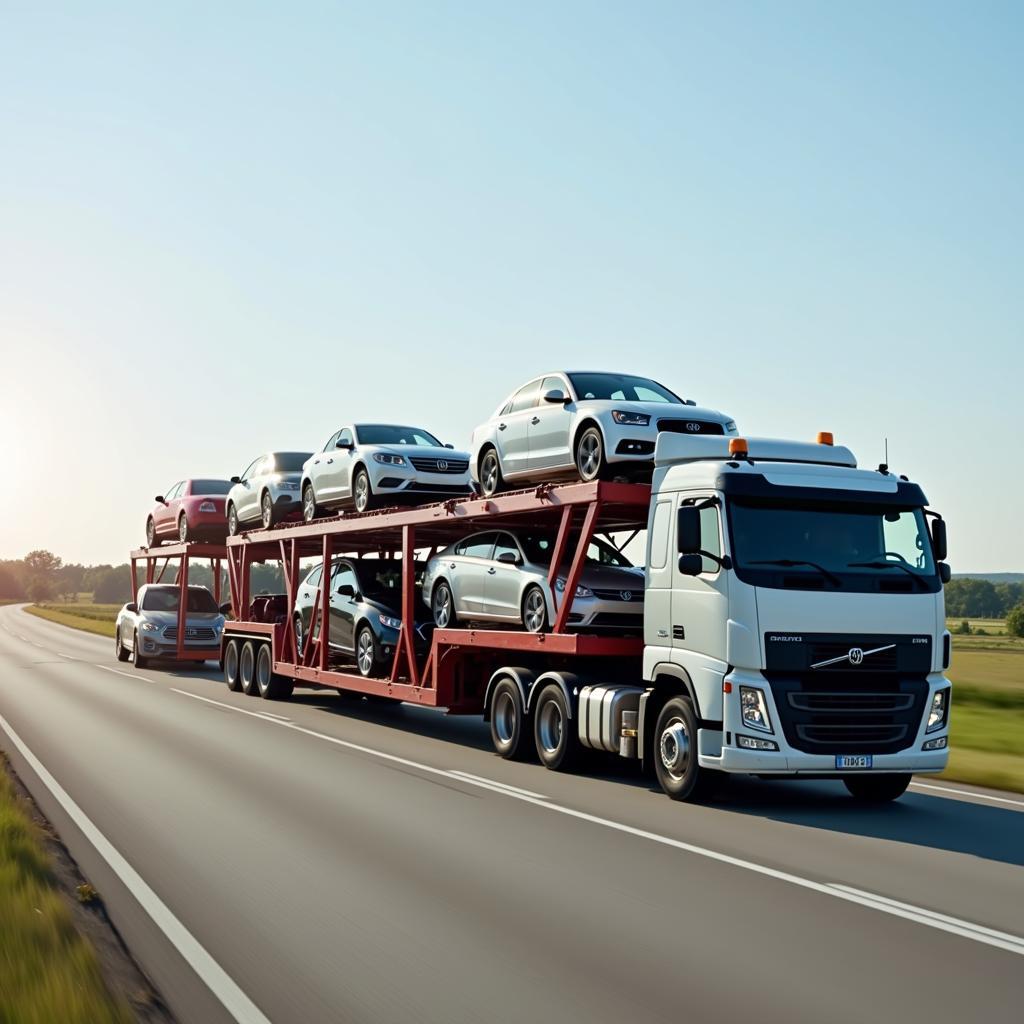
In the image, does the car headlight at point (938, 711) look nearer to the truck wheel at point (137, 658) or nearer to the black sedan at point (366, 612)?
the black sedan at point (366, 612)

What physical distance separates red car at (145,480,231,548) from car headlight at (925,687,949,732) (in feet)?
64.6

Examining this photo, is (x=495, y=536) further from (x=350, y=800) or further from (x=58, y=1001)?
(x=58, y=1001)

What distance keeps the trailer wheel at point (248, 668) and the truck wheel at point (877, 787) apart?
13388mm

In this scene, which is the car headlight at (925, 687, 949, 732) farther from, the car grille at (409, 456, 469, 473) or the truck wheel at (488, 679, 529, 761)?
the car grille at (409, 456, 469, 473)

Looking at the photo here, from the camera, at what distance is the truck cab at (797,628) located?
1055 centimetres

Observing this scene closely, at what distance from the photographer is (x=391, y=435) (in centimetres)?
1966

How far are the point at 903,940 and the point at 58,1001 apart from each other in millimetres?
3866

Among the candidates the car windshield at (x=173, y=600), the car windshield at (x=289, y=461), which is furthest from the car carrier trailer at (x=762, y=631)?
the car windshield at (x=173, y=600)

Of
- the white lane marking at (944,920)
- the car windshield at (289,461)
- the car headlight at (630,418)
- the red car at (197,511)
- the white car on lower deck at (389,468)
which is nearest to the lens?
the white lane marking at (944,920)

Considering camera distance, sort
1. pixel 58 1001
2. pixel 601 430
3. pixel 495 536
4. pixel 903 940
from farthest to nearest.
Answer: pixel 495 536, pixel 601 430, pixel 903 940, pixel 58 1001

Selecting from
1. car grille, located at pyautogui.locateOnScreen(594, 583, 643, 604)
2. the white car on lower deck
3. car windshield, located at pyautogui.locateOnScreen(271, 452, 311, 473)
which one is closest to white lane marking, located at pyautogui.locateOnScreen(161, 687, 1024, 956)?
car grille, located at pyautogui.locateOnScreen(594, 583, 643, 604)

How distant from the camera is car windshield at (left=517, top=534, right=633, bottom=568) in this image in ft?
44.2

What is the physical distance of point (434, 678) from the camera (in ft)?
50.8

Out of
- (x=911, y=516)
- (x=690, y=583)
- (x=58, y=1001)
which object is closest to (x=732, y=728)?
(x=690, y=583)
